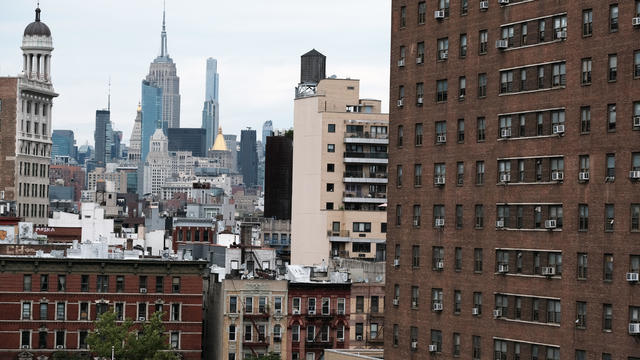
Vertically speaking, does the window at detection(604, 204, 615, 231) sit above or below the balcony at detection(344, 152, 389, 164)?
below

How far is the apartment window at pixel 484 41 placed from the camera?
99688 mm

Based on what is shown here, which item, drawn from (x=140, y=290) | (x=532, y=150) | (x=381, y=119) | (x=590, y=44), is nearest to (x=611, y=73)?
(x=590, y=44)

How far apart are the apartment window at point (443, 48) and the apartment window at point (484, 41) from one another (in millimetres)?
4361

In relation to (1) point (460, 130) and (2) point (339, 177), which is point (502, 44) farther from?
(2) point (339, 177)

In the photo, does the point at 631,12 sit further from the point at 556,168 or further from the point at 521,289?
the point at 521,289

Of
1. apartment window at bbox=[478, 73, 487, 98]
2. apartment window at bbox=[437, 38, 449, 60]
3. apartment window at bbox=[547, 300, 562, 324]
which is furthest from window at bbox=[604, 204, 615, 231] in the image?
apartment window at bbox=[437, 38, 449, 60]

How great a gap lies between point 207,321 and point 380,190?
133 ft

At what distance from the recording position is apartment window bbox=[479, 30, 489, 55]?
99688 millimetres

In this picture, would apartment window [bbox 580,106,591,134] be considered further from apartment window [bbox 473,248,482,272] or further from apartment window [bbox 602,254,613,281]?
apartment window [bbox 473,248,482,272]

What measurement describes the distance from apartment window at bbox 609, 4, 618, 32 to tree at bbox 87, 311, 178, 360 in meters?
61.8

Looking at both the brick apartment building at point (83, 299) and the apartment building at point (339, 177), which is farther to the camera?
the apartment building at point (339, 177)

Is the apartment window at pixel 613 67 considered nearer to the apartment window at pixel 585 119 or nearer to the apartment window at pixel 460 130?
the apartment window at pixel 585 119

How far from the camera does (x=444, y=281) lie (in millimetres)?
103438

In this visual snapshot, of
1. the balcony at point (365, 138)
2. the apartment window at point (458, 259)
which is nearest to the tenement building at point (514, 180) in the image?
the apartment window at point (458, 259)
